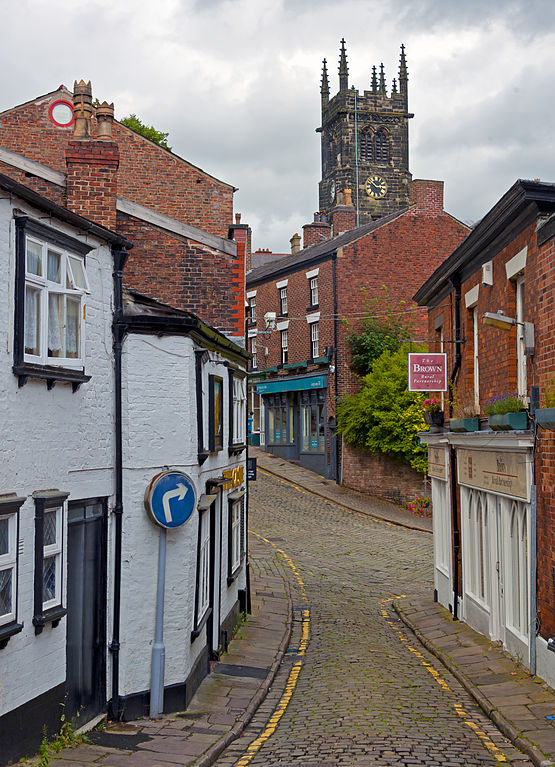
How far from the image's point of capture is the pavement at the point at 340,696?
28.9 ft

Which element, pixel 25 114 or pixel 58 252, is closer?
pixel 58 252

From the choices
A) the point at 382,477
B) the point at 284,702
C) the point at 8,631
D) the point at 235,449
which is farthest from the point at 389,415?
the point at 8,631

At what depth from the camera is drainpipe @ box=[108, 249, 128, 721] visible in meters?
9.99

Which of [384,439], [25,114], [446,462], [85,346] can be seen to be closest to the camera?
[85,346]

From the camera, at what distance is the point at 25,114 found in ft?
72.9

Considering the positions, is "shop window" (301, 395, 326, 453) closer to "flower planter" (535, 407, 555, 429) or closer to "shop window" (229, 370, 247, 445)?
"shop window" (229, 370, 247, 445)

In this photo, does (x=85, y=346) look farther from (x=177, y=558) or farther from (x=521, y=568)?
(x=521, y=568)

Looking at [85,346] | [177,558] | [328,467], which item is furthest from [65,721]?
[328,467]

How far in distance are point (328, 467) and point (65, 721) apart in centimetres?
2782

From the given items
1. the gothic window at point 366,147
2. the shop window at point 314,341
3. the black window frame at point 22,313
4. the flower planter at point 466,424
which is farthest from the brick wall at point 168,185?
the gothic window at point 366,147

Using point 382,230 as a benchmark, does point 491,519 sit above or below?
below

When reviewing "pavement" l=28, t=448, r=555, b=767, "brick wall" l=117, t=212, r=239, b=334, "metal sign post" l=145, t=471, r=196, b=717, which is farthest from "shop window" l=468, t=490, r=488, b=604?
"metal sign post" l=145, t=471, r=196, b=717

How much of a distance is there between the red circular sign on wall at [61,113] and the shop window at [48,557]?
16.3m

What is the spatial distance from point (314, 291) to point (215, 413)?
25.3 m
